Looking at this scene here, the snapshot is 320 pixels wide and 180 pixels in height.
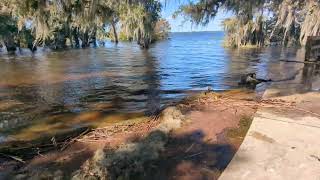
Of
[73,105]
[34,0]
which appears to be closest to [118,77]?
[73,105]

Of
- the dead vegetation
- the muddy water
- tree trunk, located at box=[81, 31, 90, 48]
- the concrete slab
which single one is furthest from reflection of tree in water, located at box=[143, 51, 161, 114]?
tree trunk, located at box=[81, 31, 90, 48]

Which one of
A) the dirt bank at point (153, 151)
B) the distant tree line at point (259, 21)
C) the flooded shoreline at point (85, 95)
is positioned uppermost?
the distant tree line at point (259, 21)

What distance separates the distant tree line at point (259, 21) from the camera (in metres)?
13.6

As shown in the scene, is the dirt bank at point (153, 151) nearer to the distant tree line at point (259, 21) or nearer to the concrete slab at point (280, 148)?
the concrete slab at point (280, 148)

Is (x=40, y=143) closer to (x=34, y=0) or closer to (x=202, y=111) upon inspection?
(x=202, y=111)

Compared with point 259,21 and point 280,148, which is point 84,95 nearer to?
point 280,148

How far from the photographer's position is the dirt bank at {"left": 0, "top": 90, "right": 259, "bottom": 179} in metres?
4.92

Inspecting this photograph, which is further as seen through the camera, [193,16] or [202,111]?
[193,16]

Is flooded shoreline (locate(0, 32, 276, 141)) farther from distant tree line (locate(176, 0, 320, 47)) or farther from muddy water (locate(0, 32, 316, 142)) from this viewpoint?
distant tree line (locate(176, 0, 320, 47))

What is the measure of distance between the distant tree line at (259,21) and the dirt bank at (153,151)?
267 inches

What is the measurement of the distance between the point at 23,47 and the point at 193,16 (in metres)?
38.5

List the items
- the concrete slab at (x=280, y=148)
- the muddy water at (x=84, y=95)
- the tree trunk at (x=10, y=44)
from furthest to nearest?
the tree trunk at (x=10, y=44) → the muddy water at (x=84, y=95) → the concrete slab at (x=280, y=148)

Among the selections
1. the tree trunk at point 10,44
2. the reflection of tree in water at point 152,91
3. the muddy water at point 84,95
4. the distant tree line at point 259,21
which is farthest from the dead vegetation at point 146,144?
the tree trunk at point 10,44

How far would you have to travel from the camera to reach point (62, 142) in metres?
6.85
